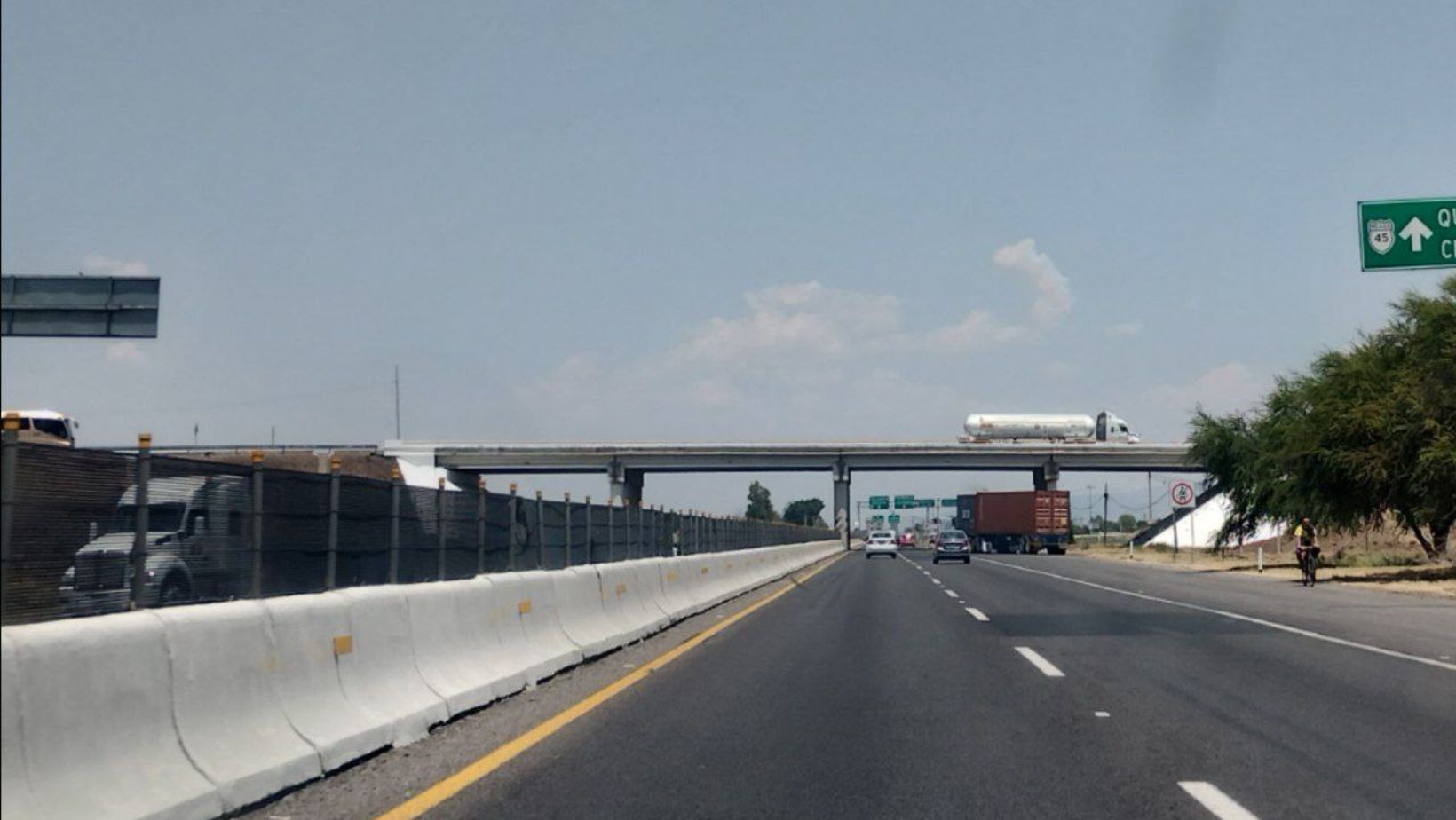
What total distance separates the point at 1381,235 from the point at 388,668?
18561 millimetres

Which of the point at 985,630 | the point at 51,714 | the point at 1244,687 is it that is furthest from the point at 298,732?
the point at 985,630

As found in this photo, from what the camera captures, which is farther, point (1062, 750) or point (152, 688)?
point (1062, 750)

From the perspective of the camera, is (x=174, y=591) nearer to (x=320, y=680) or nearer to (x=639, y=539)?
(x=320, y=680)

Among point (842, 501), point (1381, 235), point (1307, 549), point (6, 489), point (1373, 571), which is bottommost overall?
point (1373, 571)

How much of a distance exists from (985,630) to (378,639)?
11601 mm

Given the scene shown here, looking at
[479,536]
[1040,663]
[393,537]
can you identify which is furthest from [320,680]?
[1040,663]

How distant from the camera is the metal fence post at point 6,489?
20.0ft

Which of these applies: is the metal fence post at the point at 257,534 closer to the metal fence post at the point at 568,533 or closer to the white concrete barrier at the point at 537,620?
the white concrete barrier at the point at 537,620

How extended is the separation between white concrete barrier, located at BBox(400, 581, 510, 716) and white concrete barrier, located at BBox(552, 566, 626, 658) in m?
2.56

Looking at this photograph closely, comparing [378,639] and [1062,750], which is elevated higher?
[378,639]

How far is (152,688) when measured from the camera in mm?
6410

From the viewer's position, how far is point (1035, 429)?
321 feet

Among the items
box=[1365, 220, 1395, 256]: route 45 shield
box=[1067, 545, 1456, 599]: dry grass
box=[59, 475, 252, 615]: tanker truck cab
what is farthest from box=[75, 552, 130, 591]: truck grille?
box=[1067, 545, 1456, 599]: dry grass

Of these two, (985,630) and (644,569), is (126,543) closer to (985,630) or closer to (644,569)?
(644,569)
